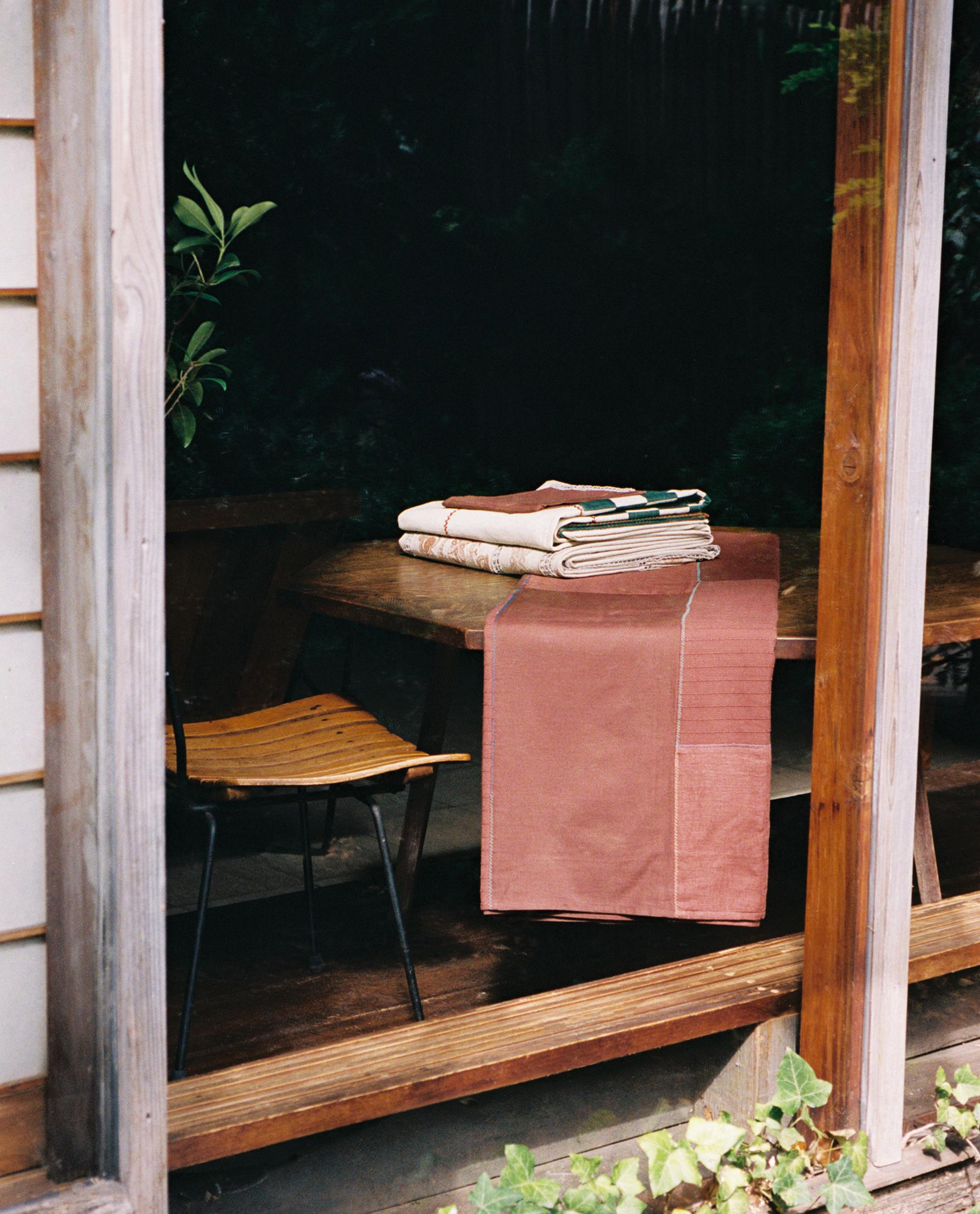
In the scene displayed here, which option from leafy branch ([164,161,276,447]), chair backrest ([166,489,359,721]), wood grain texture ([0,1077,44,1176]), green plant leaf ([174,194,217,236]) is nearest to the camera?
wood grain texture ([0,1077,44,1176])

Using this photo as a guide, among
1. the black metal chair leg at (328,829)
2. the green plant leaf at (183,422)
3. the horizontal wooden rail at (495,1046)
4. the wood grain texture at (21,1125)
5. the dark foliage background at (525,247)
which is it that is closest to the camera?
the wood grain texture at (21,1125)

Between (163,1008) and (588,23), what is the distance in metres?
4.58

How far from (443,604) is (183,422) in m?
0.88

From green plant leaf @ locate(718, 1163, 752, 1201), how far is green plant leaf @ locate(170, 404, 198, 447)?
158cm

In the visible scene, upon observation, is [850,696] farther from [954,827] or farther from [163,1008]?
[954,827]

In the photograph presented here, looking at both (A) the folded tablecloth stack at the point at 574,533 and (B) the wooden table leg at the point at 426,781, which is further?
(B) the wooden table leg at the point at 426,781

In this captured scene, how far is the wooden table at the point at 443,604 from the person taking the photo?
202 centimetres

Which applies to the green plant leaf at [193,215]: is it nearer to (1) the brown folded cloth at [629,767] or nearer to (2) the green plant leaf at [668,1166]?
(1) the brown folded cloth at [629,767]

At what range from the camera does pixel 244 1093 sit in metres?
1.55

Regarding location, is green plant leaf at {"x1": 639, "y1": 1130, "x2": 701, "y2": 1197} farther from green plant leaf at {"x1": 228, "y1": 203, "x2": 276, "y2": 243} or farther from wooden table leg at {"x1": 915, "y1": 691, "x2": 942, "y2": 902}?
green plant leaf at {"x1": 228, "y1": 203, "x2": 276, "y2": 243}

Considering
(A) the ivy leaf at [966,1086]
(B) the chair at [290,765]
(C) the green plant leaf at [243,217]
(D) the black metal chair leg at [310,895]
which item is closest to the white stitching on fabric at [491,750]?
(B) the chair at [290,765]

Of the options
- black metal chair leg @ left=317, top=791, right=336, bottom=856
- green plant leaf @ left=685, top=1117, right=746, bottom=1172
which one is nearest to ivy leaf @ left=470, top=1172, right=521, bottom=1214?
green plant leaf @ left=685, top=1117, right=746, bottom=1172

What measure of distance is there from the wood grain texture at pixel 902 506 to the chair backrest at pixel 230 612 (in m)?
1.65

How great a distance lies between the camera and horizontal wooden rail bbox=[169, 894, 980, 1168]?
4.99 ft
